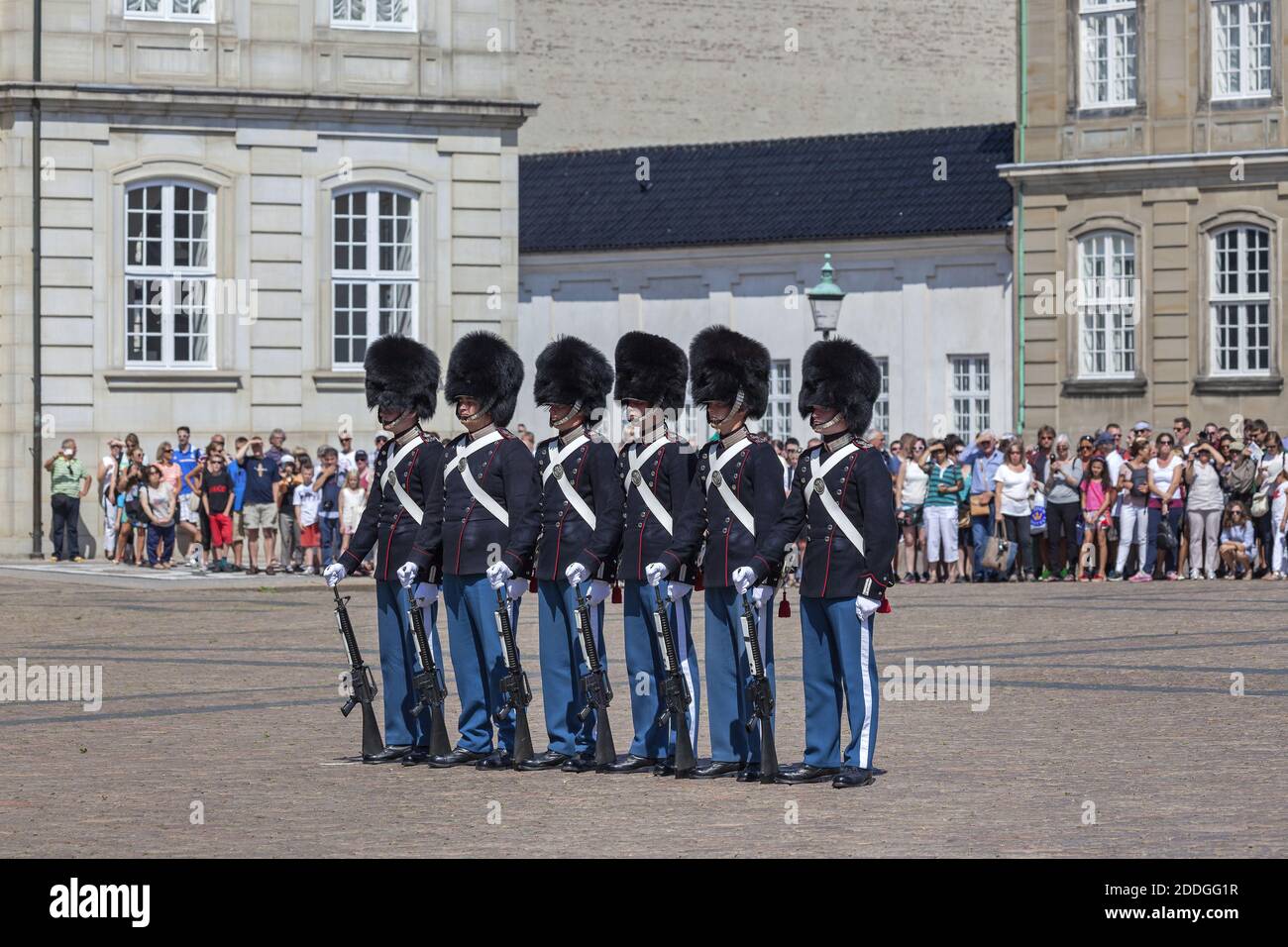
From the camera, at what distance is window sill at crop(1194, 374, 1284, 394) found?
34094 millimetres

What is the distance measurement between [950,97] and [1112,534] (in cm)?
2725

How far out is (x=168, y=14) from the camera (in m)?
29.8

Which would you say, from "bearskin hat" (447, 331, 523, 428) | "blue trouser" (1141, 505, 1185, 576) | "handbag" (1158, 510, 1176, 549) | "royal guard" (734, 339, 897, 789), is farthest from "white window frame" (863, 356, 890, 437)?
"royal guard" (734, 339, 897, 789)

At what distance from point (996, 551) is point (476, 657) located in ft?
50.5

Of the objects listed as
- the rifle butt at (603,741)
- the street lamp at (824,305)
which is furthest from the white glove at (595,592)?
the street lamp at (824,305)

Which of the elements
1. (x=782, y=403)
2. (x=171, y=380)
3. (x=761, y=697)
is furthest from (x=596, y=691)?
(x=782, y=403)

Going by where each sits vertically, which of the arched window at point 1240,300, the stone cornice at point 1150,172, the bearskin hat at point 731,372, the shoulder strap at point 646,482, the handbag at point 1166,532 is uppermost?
the stone cornice at point 1150,172

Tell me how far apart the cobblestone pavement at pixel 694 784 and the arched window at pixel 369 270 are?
1171cm

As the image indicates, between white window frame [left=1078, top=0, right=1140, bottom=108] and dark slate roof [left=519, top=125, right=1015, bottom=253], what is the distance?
3674 millimetres

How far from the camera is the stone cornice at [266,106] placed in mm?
29344

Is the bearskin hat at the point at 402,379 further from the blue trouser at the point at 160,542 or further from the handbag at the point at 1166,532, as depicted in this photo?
the blue trouser at the point at 160,542

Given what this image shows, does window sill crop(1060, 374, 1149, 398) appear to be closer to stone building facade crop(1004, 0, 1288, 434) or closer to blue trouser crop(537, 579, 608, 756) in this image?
stone building facade crop(1004, 0, 1288, 434)

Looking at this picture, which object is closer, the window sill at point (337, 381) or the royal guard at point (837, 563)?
the royal guard at point (837, 563)
